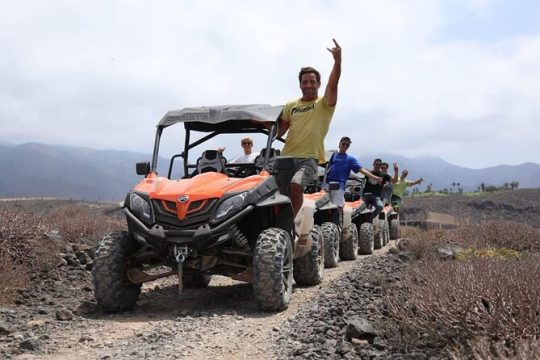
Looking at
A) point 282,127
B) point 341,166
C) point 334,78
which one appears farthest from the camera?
point 341,166

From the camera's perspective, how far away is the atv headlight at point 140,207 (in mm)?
5270

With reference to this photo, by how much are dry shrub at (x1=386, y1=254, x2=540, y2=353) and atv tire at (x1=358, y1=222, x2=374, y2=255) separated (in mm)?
7875

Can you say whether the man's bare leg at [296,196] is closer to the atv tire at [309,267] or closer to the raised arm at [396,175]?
the atv tire at [309,267]

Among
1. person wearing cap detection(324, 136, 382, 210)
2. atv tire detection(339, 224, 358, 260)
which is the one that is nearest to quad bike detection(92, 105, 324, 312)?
person wearing cap detection(324, 136, 382, 210)

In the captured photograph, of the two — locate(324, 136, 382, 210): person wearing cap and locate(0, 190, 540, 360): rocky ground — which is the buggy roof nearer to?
locate(0, 190, 540, 360): rocky ground

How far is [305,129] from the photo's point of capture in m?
6.28

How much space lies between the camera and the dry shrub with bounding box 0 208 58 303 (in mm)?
6209

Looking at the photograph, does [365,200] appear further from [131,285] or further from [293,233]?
[131,285]

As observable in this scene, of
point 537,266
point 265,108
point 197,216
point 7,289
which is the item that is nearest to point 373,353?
Answer: point 537,266

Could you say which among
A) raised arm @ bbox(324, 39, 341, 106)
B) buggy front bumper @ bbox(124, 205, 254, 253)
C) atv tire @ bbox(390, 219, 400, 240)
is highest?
raised arm @ bbox(324, 39, 341, 106)

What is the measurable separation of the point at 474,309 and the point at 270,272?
6.64 feet

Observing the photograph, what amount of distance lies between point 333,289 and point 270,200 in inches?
62.6

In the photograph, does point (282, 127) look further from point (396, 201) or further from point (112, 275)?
point (396, 201)

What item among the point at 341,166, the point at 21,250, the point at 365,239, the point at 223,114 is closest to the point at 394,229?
the point at 365,239
